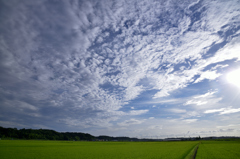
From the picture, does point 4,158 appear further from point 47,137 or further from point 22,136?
point 47,137

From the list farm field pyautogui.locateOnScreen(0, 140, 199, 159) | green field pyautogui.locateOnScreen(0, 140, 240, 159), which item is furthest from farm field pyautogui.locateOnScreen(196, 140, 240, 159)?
farm field pyautogui.locateOnScreen(0, 140, 199, 159)

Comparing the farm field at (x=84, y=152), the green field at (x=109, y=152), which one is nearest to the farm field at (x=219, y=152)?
the green field at (x=109, y=152)

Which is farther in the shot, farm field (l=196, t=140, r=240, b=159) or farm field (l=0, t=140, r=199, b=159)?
farm field (l=0, t=140, r=199, b=159)

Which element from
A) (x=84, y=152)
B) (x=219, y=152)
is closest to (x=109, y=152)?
(x=84, y=152)

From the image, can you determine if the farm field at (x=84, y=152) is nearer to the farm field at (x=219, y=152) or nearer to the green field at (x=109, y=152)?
the green field at (x=109, y=152)

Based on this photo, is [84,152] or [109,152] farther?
[109,152]

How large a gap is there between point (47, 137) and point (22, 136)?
122 ft

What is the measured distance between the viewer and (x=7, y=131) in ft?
474

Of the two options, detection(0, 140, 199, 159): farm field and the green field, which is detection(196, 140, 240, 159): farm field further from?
detection(0, 140, 199, 159): farm field

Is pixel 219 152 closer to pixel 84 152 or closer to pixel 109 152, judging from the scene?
pixel 109 152

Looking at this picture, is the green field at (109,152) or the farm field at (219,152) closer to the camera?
the farm field at (219,152)

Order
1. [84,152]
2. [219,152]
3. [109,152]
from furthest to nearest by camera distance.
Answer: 1. [109,152]
2. [84,152]
3. [219,152]

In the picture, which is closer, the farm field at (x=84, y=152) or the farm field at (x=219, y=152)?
the farm field at (x=219, y=152)

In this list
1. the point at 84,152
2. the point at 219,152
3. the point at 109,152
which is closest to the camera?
the point at 219,152
